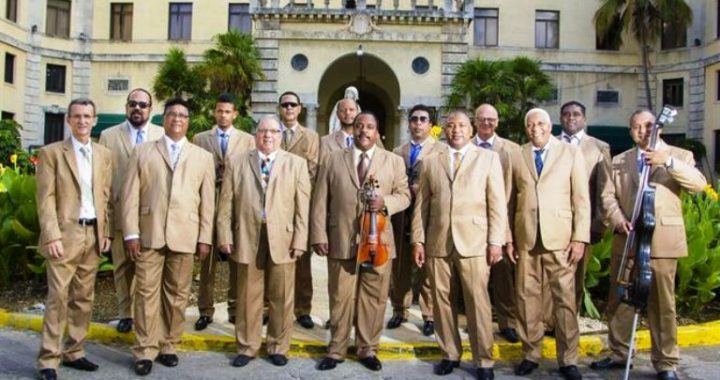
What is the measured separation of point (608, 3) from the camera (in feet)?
92.6

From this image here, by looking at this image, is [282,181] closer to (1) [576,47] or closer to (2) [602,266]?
(2) [602,266]

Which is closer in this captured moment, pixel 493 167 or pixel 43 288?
pixel 493 167

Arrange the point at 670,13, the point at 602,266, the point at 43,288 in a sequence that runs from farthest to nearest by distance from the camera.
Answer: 1. the point at 670,13
2. the point at 43,288
3. the point at 602,266

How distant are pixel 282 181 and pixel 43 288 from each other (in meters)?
4.60

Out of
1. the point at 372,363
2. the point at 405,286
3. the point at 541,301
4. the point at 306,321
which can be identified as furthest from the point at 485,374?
the point at 306,321

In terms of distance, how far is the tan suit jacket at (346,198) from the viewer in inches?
250

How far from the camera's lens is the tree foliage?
914 inches

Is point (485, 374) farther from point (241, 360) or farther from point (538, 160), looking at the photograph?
point (241, 360)

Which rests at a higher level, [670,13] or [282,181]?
[670,13]

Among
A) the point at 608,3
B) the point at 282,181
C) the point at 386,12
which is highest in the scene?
the point at 608,3

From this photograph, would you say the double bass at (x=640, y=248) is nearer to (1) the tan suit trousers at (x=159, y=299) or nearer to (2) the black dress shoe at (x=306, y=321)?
(2) the black dress shoe at (x=306, y=321)

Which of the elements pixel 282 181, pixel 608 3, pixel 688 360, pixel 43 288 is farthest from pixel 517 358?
pixel 608 3

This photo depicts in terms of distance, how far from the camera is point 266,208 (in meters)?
6.38

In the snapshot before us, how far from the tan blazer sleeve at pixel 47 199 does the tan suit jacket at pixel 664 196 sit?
485 centimetres
